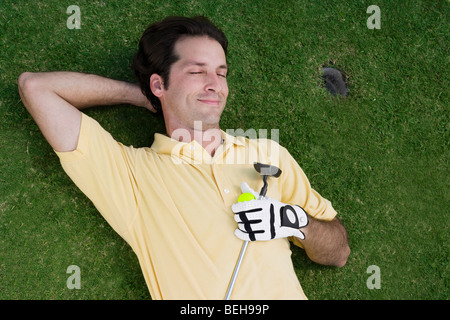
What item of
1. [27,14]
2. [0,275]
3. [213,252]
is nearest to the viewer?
[213,252]

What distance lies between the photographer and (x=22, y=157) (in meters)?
3.01

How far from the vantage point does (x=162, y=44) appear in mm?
2986

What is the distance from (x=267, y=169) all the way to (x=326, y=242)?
30.1 inches

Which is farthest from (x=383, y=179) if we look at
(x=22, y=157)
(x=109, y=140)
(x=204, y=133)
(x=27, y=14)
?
(x=27, y=14)

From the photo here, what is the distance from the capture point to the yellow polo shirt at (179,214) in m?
2.51

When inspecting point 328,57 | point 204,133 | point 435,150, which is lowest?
point 435,150

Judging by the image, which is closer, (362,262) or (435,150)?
(362,262)

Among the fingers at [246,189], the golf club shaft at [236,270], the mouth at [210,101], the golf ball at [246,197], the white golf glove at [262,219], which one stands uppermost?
the mouth at [210,101]

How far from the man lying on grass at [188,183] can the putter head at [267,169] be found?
114 millimetres

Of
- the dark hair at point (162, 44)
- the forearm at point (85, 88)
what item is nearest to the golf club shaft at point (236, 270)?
the dark hair at point (162, 44)

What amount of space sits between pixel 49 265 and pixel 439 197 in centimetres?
330

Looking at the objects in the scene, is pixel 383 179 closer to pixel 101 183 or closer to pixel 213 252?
pixel 213 252

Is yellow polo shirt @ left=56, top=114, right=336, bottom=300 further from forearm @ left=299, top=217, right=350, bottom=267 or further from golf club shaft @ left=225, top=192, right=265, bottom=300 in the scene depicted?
forearm @ left=299, top=217, right=350, bottom=267

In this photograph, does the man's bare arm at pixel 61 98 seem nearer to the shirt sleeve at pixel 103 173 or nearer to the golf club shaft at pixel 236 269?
the shirt sleeve at pixel 103 173
